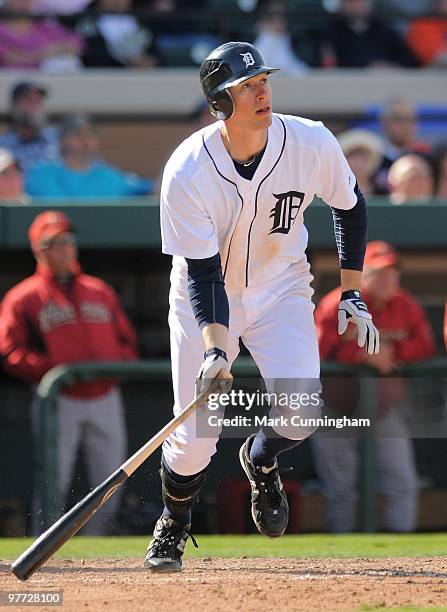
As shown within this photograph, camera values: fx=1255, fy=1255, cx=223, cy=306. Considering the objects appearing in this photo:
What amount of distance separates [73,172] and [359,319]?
13.2 feet

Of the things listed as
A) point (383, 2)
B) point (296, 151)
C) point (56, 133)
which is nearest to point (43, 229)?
point (56, 133)

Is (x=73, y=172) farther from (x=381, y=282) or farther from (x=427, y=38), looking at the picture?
(x=427, y=38)

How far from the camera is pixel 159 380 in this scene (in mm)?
7199

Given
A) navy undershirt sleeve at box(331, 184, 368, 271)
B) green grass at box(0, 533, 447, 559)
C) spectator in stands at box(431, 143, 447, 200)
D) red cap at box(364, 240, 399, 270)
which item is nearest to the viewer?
navy undershirt sleeve at box(331, 184, 368, 271)

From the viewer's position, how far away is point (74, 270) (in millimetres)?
7469

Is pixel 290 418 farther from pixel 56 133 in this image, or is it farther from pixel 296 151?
pixel 56 133

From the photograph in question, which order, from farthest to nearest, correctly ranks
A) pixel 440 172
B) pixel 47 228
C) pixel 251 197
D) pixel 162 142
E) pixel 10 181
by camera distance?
pixel 162 142 < pixel 440 172 < pixel 10 181 < pixel 47 228 < pixel 251 197

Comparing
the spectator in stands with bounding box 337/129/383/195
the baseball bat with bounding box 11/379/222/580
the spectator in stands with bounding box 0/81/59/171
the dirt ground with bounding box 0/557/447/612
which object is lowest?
the dirt ground with bounding box 0/557/447/612

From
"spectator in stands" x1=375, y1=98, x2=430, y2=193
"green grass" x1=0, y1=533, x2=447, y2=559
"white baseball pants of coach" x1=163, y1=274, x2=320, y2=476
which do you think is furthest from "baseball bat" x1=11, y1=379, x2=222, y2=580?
"spectator in stands" x1=375, y1=98, x2=430, y2=193

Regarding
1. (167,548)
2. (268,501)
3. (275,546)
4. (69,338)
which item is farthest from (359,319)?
(69,338)

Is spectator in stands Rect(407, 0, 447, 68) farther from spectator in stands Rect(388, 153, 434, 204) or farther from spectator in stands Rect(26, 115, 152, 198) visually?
spectator in stands Rect(26, 115, 152, 198)

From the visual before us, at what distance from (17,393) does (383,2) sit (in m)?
5.46

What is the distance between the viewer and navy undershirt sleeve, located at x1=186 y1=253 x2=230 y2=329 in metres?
4.61

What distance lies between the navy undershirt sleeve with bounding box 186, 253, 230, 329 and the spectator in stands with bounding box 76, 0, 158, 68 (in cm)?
578
